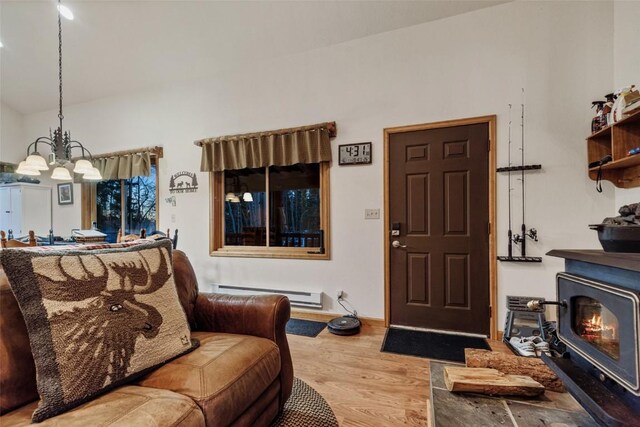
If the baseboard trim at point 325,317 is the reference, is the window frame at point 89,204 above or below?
above

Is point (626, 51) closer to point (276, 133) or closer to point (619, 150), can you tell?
point (619, 150)

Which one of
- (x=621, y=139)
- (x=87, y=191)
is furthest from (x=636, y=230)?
(x=87, y=191)

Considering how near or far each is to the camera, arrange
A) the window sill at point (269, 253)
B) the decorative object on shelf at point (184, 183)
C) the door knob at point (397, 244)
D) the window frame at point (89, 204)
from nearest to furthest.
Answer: the door knob at point (397, 244), the window sill at point (269, 253), the decorative object on shelf at point (184, 183), the window frame at point (89, 204)

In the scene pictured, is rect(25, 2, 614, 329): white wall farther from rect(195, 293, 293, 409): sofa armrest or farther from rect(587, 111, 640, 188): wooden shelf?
rect(195, 293, 293, 409): sofa armrest

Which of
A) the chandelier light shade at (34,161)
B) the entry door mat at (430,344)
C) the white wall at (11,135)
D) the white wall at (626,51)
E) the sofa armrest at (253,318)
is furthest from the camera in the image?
the white wall at (11,135)

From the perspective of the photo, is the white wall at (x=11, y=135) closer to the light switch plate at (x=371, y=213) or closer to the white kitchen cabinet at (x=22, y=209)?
the white kitchen cabinet at (x=22, y=209)

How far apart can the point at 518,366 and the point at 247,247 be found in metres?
3.12

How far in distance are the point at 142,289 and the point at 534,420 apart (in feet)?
5.05

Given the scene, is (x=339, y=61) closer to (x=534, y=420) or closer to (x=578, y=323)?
(x=578, y=323)

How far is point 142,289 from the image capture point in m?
1.19

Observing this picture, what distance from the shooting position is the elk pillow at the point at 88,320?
0.91 meters

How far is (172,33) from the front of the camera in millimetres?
3363

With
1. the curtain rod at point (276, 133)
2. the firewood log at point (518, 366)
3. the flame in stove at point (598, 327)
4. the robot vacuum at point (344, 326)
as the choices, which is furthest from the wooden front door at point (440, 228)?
the flame in stove at point (598, 327)

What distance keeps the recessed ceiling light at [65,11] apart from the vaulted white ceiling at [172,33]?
8 centimetres
